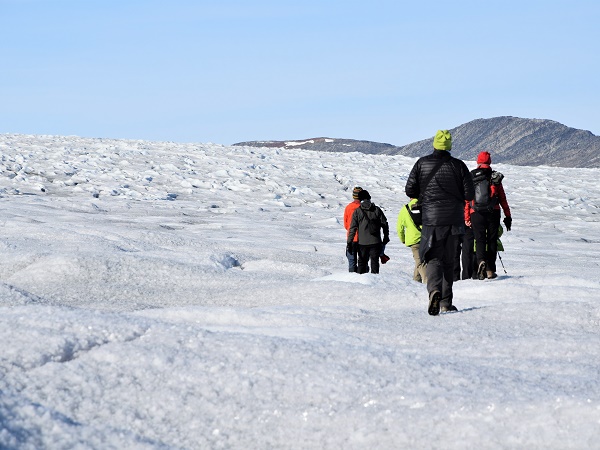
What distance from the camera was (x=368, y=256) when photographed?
10898 millimetres

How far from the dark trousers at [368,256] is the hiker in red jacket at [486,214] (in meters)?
1.31

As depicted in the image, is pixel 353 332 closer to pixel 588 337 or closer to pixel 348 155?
pixel 588 337

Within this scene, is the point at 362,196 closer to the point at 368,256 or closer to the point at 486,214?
the point at 368,256

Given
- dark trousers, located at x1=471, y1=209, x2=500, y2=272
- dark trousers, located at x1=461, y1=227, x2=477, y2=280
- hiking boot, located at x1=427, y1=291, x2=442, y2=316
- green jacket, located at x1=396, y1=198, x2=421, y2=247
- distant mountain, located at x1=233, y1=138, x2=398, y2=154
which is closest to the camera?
hiking boot, located at x1=427, y1=291, x2=442, y2=316

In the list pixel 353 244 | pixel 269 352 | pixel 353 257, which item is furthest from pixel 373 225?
pixel 269 352

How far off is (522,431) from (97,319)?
255 cm

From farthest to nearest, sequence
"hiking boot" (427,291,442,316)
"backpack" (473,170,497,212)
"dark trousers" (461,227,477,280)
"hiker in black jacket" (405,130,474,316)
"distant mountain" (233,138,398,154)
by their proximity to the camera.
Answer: "distant mountain" (233,138,398,154)
"dark trousers" (461,227,477,280)
"backpack" (473,170,497,212)
"hiker in black jacket" (405,130,474,316)
"hiking boot" (427,291,442,316)

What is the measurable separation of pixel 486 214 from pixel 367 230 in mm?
1598

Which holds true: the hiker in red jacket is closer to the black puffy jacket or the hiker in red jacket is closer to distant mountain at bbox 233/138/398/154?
the black puffy jacket

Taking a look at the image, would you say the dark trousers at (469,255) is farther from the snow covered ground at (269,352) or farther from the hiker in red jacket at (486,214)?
the snow covered ground at (269,352)

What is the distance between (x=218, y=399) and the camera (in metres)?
3.69

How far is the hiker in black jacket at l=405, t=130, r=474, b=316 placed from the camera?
6781 millimetres

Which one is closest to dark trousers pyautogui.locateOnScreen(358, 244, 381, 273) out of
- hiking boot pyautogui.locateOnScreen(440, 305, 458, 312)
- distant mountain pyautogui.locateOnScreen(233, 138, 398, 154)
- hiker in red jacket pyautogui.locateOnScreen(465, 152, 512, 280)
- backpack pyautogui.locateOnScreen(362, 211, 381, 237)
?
backpack pyautogui.locateOnScreen(362, 211, 381, 237)

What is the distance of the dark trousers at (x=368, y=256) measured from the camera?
35.5ft
